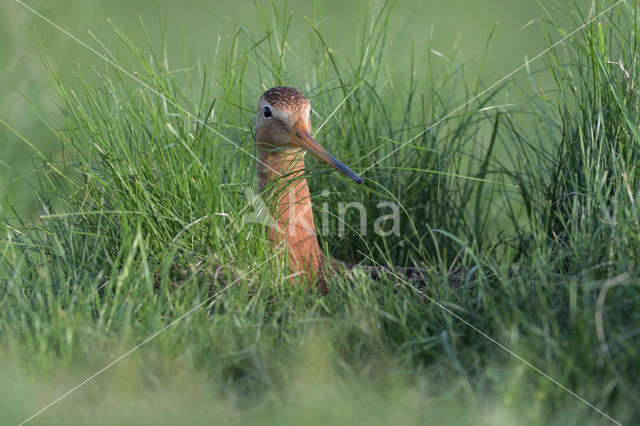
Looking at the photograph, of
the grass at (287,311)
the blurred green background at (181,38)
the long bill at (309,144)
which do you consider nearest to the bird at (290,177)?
the long bill at (309,144)

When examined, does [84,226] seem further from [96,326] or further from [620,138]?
[620,138]

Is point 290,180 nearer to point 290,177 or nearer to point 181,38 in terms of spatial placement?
point 290,177

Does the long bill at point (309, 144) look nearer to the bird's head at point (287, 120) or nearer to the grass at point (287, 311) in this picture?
the bird's head at point (287, 120)

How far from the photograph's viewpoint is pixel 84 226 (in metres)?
3.46

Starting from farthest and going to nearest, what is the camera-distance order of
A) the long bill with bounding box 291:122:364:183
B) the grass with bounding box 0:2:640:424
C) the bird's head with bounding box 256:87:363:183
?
the bird's head with bounding box 256:87:363:183, the long bill with bounding box 291:122:364:183, the grass with bounding box 0:2:640:424

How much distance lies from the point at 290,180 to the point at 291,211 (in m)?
0.24

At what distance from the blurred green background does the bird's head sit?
3.19 feet

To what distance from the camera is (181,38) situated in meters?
7.60

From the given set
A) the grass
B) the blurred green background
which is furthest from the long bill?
the blurred green background

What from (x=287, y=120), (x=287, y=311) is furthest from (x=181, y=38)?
A: (x=287, y=311)

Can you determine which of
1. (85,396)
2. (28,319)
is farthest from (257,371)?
(28,319)

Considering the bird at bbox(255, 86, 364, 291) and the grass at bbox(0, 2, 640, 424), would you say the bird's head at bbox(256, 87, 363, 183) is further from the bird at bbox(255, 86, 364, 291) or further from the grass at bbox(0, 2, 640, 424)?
the grass at bbox(0, 2, 640, 424)

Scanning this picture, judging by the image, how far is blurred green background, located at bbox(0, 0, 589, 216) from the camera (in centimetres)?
544

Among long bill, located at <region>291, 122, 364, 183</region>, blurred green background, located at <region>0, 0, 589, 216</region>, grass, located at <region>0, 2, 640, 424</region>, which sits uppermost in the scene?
blurred green background, located at <region>0, 0, 589, 216</region>
